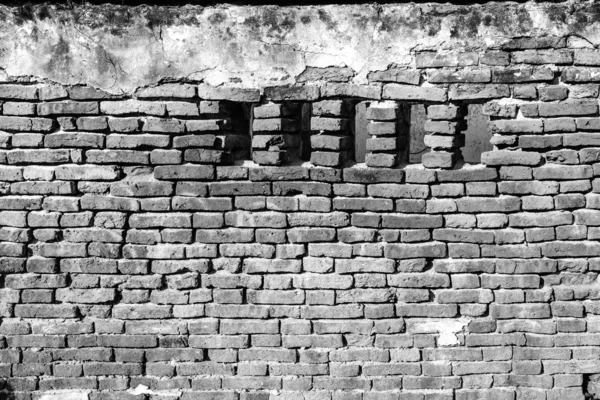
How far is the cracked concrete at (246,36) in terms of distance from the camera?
3672 mm

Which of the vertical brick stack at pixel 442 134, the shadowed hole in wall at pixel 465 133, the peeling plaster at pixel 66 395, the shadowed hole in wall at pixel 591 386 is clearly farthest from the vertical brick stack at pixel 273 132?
the shadowed hole in wall at pixel 465 133

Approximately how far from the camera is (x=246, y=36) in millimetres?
3768

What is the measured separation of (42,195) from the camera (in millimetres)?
3873

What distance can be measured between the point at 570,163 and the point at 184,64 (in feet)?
6.99

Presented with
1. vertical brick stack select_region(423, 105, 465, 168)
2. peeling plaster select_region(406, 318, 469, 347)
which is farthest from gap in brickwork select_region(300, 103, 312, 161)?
peeling plaster select_region(406, 318, 469, 347)

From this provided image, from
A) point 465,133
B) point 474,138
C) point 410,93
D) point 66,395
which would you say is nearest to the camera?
point 410,93

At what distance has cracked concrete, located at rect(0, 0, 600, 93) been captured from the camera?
3.67m

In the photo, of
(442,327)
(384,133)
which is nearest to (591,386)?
(442,327)

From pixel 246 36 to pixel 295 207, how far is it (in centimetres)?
96

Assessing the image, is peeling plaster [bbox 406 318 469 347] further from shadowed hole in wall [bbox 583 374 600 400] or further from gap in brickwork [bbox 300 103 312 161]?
gap in brickwork [bbox 300 103 312 161]

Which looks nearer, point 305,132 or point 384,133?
point 384,133

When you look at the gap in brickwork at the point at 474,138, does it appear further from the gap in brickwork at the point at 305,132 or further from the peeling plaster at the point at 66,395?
the peeling plaster at the point at 66,395

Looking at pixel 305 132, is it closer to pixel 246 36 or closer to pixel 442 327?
pixel 246 36

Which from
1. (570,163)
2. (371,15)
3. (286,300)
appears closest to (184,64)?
(371,15)
